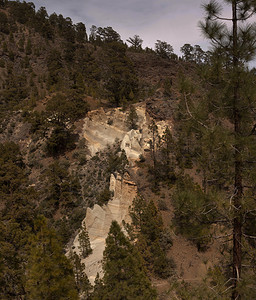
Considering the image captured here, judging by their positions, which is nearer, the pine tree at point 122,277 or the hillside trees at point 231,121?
the hillside trees at point 231,121

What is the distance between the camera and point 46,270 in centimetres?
778

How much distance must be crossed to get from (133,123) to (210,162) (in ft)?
74.3

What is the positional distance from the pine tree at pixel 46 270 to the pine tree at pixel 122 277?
1.40 meters

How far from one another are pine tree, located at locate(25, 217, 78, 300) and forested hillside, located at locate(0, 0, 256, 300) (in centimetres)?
4

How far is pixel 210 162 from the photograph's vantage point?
20.2 ft

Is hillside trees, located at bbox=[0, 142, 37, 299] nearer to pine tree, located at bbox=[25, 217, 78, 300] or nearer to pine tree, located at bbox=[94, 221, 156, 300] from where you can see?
pine tree, located at bbox=[25, 217, 78, 300]

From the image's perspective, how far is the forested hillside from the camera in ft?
18.3

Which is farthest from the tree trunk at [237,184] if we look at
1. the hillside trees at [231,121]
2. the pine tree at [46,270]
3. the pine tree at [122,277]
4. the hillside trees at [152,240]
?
the hillside trees at [152,240]

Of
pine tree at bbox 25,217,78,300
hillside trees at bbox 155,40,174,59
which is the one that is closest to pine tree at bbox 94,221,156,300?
pine tree at bbox 25,217,78,300

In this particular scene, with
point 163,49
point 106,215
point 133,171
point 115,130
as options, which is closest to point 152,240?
point 106,215

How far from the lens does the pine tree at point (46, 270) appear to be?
7.63 m

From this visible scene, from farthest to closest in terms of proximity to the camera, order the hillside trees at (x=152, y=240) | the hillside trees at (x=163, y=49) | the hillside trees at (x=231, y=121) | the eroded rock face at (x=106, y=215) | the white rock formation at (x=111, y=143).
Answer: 1. the hillside trees at (x=163, y=49)
2. the white rock formation at (x=111, y=143)
3. the eroded rock face at (x=106, y=215)
4. the hillside trees at (x=152, y=240)
5. the hillside trees at (x=231, y=121)

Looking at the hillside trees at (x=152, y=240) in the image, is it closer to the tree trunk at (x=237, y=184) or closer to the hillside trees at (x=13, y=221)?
the hillside trees at (x=13, y=221)

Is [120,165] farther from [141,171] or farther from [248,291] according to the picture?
[248,291]
